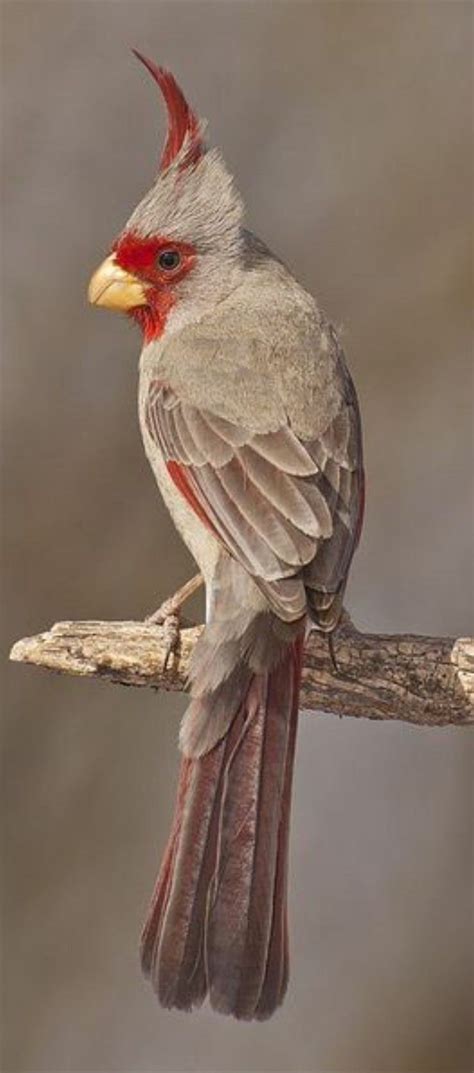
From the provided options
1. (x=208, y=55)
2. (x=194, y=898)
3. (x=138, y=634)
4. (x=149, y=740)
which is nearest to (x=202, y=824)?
(x=194, y=898)

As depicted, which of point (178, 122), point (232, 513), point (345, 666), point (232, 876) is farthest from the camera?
point (178, 122)

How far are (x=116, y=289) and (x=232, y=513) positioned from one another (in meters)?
0.99

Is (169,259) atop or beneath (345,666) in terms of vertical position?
atop

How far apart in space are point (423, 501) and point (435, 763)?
2.59ft

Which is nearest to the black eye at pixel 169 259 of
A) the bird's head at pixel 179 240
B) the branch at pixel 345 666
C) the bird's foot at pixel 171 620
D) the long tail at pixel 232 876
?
the bird's head at pixel 179 240

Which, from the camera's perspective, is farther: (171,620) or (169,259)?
(169,259)

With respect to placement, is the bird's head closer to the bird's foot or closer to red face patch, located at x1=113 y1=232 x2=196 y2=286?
red face patch, located at x1=113 y1=232 x2=196 y2=286

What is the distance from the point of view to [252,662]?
5082 millimetres

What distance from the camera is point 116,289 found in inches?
234

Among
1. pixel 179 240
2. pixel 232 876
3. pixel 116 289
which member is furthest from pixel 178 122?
pixel 232 876

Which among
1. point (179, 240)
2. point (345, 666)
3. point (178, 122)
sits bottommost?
point (345, 666)

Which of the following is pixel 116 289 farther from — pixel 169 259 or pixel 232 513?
pixel 232 513

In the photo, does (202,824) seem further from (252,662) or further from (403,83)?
(403,83)

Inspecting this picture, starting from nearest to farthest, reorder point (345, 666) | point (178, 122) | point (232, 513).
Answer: point (232, 513) → point (345, 666) → point (178, 122)
